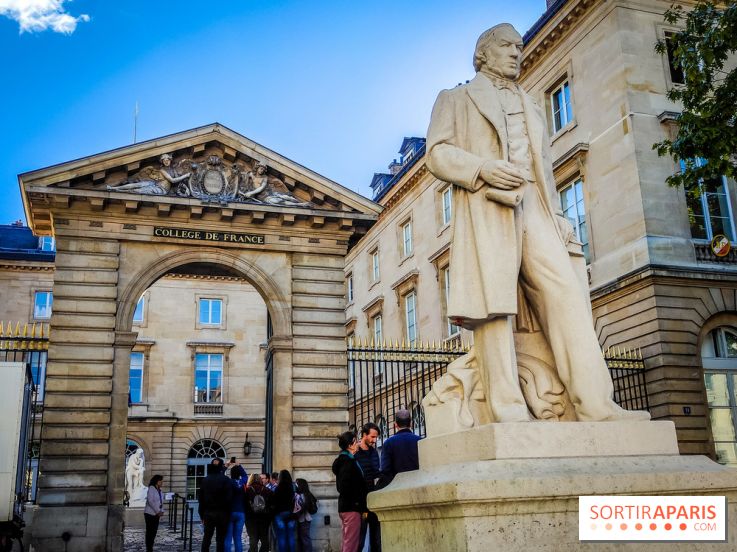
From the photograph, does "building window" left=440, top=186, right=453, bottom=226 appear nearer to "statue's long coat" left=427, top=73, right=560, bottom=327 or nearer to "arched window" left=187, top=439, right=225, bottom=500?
"arched window" left=187, top=439, right=225, bottom=500

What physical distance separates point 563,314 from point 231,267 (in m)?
16.7

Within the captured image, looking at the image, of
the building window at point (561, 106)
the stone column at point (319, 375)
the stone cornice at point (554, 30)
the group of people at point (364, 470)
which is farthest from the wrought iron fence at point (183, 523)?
the stone cornice at point (554, 30)

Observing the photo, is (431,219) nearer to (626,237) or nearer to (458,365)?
(626,237)

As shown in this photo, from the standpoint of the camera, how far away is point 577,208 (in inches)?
1002

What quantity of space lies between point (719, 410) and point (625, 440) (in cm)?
1920

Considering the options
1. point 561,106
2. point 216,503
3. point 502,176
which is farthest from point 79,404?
point 561,106

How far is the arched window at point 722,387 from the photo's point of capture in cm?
2116

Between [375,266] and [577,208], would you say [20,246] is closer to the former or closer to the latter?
[375,266]

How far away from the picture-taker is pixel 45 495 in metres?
17.3

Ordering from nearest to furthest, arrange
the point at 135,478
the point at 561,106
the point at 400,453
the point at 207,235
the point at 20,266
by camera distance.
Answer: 1. the point at 400,453
2. the point at 207,235
3. the point at 561,106
4. the point at 135,478
5. the point at 20,266

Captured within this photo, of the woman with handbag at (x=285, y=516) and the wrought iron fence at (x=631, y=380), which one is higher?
the wrought iron fence at (x=631, y=380)

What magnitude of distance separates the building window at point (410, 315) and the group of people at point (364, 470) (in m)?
25.9

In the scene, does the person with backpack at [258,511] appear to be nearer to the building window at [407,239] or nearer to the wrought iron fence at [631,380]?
the wrought iron fence at [631,380]

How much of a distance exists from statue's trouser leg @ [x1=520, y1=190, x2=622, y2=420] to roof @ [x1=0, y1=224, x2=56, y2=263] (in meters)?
43.7
